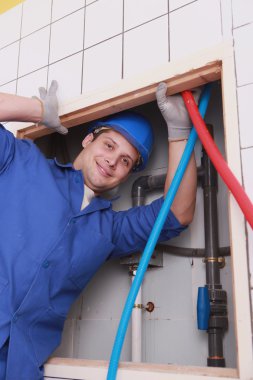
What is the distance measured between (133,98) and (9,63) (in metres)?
0.66

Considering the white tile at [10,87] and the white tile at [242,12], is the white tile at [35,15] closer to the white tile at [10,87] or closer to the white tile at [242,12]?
the white tile at [10,87]

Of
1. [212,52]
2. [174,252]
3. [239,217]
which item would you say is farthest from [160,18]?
[174,252]

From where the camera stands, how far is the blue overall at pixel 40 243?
3.08 feet

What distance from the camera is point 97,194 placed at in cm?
132

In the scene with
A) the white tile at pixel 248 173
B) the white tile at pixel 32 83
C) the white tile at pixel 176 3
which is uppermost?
the white tile at pixel 176 3

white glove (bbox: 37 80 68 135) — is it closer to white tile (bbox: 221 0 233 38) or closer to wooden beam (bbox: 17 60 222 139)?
wooden beam (bbox: 17 60 222 139)

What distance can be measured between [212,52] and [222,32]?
0.06 m

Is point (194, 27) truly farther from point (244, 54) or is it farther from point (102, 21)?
point (102, 21)

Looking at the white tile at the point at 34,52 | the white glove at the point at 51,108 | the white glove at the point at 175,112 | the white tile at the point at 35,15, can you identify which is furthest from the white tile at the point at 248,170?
the white tile at the point at 35,15

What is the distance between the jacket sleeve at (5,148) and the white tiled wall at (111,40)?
0.82 ft

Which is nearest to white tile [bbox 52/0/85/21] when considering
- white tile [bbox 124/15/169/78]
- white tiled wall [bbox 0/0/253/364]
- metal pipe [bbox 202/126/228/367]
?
white tiled wall [bbox 0/0/253/364]

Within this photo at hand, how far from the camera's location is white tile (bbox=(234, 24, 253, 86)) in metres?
0.87

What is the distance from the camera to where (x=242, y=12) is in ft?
3.06

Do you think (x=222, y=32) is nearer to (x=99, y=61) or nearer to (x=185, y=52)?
(x=185, y=52)
